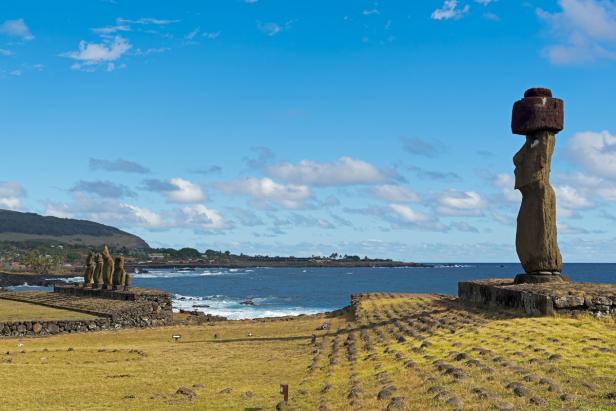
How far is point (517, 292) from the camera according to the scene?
19891 millimetres

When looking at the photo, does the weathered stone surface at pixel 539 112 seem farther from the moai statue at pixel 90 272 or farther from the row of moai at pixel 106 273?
the moai statue at pixel 90 272

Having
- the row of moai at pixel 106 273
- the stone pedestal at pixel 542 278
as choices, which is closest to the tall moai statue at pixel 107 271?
the row of moai at pixel 106 273

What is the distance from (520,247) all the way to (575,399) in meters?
13.4

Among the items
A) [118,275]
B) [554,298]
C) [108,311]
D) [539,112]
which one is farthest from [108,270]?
[554,298]

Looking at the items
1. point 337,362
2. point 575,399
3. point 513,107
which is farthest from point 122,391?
point 513,107

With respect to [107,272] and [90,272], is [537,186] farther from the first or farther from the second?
[90,272]

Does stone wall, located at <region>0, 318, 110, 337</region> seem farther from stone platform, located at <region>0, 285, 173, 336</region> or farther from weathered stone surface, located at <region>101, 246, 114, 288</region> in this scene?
weathered stone surface, located at <region>101, 246, 114, 288</region>

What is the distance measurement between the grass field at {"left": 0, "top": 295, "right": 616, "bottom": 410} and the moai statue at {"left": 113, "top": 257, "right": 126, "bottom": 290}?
Result: 2050cm

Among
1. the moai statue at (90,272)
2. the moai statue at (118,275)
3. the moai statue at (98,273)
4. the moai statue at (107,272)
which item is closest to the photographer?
the moai statue at (118,275)

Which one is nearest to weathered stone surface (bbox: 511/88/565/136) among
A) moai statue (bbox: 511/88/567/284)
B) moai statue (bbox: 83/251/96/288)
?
moai statue (bbox: 511/88/567/284)

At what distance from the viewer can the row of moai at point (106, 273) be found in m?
43.4

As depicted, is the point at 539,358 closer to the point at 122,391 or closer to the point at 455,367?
the point at 455,367

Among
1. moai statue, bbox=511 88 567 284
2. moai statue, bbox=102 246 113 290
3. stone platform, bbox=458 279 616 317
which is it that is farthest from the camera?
moai statue, bbox=102 246 113 290

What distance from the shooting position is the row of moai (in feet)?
143
